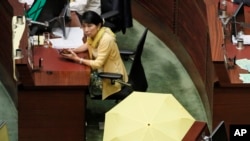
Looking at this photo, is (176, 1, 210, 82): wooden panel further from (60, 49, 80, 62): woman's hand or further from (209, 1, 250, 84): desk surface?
(60, 49, 80, 62): woman's hand

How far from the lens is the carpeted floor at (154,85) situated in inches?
290

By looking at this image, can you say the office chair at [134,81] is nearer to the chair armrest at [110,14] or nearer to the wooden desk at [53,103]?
the wooden desk at [53,103]

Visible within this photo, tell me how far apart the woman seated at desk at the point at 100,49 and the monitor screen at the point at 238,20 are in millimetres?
1074

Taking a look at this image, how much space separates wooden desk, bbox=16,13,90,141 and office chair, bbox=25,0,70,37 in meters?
0.68

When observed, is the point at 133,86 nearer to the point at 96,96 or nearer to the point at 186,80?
the point at 96,96

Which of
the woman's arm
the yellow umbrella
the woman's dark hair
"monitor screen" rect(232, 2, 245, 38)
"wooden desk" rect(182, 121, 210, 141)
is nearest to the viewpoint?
"wooden desk" rect(182, 121, 210, 141)

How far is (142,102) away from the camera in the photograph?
4277 mm

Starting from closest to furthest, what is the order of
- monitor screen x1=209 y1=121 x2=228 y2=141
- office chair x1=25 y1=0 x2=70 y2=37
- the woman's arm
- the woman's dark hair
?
monitor screen x1=209 y1=121 x2=228 y2=141
the woman's dark hair
the woman's arm
office chair x1=25 y1=0 x2=70 y2=37

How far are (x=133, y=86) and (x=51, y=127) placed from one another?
93 cm

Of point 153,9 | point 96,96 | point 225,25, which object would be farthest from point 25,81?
point 153,9

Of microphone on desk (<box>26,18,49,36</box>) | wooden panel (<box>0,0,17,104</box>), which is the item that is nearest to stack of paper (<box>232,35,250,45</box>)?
microphone on desk (<box>26,18,49,36</box>)

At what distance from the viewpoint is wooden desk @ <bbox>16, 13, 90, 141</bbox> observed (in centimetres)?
630

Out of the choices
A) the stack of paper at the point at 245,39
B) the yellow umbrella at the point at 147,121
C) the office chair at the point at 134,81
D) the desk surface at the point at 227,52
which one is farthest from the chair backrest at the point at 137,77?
the yellow umbrella at the point at 147,121

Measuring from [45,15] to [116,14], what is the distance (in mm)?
1190
